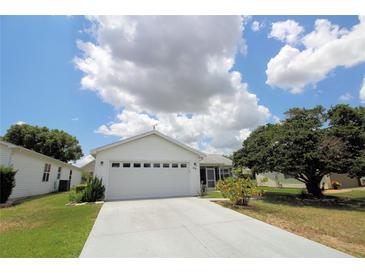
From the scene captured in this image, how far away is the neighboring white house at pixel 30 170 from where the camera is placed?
41.9 ft

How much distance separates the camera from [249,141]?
52.9ft

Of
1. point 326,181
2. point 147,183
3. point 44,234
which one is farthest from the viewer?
point 326,181

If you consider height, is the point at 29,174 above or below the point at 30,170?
below

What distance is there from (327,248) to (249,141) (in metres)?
11.9

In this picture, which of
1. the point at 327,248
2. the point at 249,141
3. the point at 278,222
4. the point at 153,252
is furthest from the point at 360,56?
the point at 153,252

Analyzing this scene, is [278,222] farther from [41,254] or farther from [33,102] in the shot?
[33,102]

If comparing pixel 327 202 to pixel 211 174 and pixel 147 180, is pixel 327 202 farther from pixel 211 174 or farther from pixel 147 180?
pixel 147 180

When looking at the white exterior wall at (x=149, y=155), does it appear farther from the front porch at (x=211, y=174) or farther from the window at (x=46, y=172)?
the window at (x=46, y=172)

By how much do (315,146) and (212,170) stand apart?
11.1 m

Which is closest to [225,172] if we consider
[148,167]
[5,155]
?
[148,167]

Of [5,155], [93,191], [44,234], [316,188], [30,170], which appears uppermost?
[5,155]

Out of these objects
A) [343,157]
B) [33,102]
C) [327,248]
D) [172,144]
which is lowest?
[327,248]

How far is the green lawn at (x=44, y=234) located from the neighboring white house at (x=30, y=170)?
6.66 m

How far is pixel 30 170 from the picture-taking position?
15031 millimetres
